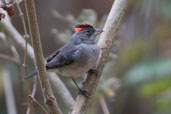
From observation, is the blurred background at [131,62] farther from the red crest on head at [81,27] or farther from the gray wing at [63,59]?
the gray wing at [63,59]

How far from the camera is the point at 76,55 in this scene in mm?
3953

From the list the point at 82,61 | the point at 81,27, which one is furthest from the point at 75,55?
the point at 81,27

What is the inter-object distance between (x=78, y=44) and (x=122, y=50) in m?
1.18

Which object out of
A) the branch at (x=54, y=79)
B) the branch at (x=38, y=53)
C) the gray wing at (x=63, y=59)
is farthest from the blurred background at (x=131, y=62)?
the branch at (x=38, y=53)

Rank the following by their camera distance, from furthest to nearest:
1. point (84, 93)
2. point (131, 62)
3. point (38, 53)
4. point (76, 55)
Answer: point (131, 62) → point (76, 55) → point (84, 93) → point (38, 53)

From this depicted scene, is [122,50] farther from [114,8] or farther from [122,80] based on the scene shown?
[114,8]

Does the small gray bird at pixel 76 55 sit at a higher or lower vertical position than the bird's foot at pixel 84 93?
higher

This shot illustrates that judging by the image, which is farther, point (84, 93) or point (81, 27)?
point (81, 27)

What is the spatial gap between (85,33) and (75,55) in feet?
1.34

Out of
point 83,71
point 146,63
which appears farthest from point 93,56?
point 146,63

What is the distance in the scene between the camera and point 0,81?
16.5 ft

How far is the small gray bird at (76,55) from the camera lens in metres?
3.82

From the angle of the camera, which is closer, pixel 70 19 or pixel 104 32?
pixel 104 32

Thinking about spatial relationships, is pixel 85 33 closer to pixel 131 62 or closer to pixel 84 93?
pixel 131 62
